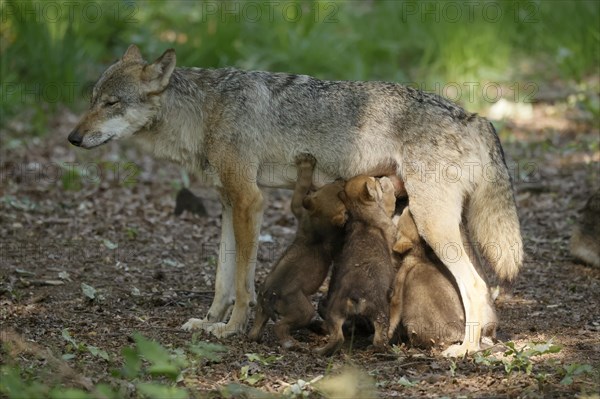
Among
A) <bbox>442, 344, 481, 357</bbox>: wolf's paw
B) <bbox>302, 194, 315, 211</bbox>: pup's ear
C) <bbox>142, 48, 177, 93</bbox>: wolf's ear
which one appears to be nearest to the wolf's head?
<bbox>142, 48, 177, 93</bbox>: wolf's ear

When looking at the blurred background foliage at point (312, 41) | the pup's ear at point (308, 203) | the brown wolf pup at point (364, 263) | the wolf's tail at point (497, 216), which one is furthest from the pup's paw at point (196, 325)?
the blurred background foliage at point (312, 41)

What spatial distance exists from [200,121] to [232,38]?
7543 mm

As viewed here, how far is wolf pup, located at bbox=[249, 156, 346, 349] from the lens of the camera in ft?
19.6

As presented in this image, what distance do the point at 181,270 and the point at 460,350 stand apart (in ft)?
10.6

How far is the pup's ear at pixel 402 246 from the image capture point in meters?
6.32

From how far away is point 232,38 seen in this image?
1387cm

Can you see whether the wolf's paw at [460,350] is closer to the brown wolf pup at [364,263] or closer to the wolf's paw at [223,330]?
the brown wolf pup at [364,263]

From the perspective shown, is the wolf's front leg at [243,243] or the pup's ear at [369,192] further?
the wolf's front leg at [243,243]

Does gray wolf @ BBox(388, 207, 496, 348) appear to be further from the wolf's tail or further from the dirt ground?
the wolf's tail

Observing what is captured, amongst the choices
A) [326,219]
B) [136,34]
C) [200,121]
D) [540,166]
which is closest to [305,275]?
[326,219]

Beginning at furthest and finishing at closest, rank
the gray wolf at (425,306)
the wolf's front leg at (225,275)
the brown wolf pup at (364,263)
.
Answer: the wolf's front leg at (225,275) → the gray wolf at (425,306) → the brown wolf pup at (364,263)

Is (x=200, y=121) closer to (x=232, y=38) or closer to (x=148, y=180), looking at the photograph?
(x=148, y=180)

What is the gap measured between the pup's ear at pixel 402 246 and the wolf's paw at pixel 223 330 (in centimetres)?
134

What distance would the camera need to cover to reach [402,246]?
633cm
